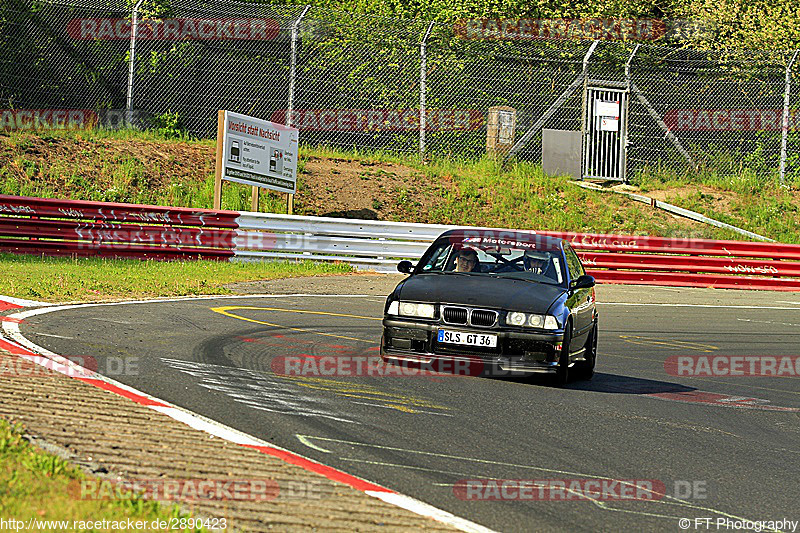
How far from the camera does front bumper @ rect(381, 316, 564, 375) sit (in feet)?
30.0

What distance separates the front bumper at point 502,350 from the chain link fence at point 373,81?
52.4ft

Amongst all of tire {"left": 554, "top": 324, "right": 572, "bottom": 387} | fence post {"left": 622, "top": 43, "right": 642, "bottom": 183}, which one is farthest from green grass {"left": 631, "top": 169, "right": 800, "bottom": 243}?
tire {"left": 554, "top": 324, "right": 572, "bottom": 387}

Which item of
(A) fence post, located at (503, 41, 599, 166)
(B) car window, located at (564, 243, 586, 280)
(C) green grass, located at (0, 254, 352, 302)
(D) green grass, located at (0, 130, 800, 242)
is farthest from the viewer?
(A) fence post, located at (503, 41, 599, 166)

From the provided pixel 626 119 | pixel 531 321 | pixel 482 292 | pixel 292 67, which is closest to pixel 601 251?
pixel 626 119

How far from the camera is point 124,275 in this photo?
54.8 feet

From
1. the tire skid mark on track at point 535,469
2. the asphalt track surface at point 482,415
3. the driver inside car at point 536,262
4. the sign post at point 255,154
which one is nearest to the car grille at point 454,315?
the asphalt track surface at point 482,415

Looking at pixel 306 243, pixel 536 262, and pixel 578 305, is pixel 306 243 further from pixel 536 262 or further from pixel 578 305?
pixel 578 305

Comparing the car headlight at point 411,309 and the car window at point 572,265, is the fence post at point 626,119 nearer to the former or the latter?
the car window at point 572,265

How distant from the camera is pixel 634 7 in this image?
35.2 m

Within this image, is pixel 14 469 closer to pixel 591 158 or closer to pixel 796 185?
pixel 591 158

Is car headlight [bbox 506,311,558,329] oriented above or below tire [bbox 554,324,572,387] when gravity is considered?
above

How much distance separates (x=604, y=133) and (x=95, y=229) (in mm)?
14246

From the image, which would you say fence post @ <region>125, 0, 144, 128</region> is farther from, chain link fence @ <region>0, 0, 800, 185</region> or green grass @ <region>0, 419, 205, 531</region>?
green grass @ <region>0, 419, 205, 531</region>

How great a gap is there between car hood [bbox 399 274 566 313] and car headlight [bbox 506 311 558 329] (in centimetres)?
6
